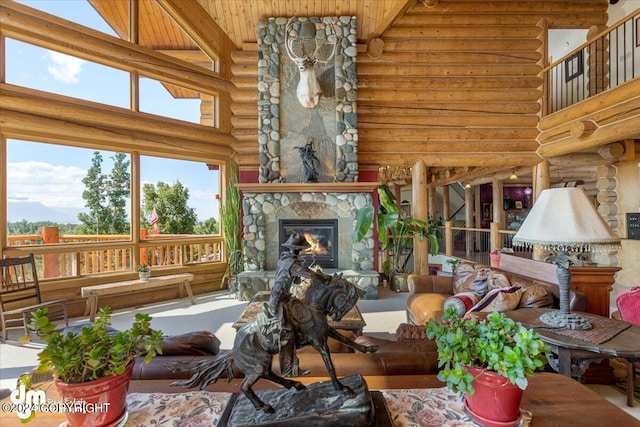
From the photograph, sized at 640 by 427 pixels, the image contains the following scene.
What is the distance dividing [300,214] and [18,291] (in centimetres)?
386

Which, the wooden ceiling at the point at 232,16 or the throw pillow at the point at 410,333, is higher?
the wooden ceiling at the point at 232,16

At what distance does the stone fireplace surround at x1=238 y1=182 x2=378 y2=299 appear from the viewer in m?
5.21

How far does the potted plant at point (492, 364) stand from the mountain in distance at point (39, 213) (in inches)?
215

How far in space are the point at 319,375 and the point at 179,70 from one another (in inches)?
222

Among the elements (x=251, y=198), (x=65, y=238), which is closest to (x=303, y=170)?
(x=251, y=198)

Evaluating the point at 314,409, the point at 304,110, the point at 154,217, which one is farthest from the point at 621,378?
the point at 154,217

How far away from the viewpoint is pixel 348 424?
93 centimetres

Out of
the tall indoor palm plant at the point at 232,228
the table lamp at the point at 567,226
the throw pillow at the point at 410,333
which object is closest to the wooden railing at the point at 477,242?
the table lamp at the point at 567,226

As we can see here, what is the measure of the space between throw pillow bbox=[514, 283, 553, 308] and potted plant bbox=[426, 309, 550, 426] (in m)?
1.89

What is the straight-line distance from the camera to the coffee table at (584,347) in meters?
1.68

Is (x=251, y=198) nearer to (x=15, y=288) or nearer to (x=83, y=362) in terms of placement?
(x=15, y=288)

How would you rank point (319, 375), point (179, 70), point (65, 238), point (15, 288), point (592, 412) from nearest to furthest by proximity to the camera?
1. point (592, 412)
2. point (319, 375)
3. point (15, 288)
4. point (65, 238)
5. point (179, 70)

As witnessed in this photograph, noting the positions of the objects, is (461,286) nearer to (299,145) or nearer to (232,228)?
(299,145)

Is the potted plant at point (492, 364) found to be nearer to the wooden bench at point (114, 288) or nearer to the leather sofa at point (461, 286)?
the leather sofa at point (461, 286)
